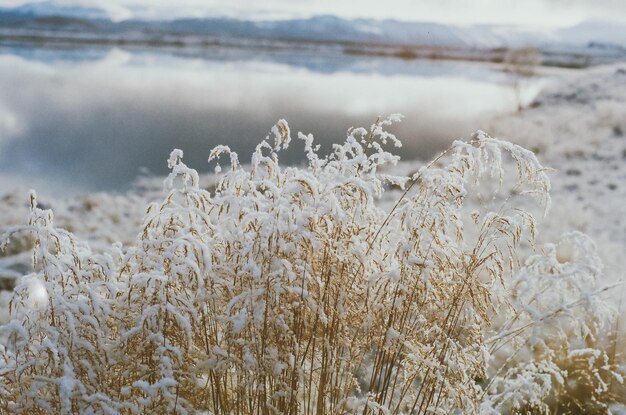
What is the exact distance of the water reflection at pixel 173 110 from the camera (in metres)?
18.8

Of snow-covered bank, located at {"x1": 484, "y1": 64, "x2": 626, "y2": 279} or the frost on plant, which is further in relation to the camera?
snow-covered bank, located at {"x1": 484, "y1": 64, "x2": 626, "y2": 279}

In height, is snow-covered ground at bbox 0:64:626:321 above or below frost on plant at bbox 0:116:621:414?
below

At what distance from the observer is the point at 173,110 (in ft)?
82.9

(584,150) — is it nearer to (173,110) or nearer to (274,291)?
(173,110)

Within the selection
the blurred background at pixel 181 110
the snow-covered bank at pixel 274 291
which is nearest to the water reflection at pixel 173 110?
the blurred background at pixel 181 110

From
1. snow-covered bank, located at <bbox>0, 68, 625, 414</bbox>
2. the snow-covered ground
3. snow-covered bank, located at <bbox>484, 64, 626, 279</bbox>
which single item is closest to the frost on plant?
snow-covered bank, located at <bbox>0, 68, 625, 414</bbox>

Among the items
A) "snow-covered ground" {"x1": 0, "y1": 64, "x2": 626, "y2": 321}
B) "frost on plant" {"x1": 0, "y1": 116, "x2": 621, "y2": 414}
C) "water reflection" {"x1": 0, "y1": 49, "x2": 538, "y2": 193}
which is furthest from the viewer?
"water reflection" {"x1": 0, "y1": 49, "x2": 538, "y2": 193}

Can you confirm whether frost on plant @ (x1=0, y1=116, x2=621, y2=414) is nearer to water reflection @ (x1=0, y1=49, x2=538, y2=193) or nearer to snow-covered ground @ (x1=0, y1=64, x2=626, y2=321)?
snow-covered ground @ (x1=0, y1=64, x2=626, y2=321)

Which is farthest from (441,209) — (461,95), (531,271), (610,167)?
(461,95)

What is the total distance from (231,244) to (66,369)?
1.14 metres

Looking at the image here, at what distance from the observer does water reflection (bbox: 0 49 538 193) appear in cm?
1878

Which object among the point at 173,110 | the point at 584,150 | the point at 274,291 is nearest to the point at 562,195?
the point at 584,150

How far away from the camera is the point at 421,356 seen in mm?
3496

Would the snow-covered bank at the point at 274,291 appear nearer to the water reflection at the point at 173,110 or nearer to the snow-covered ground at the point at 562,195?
the snow-covered ground at the point at 562,195
